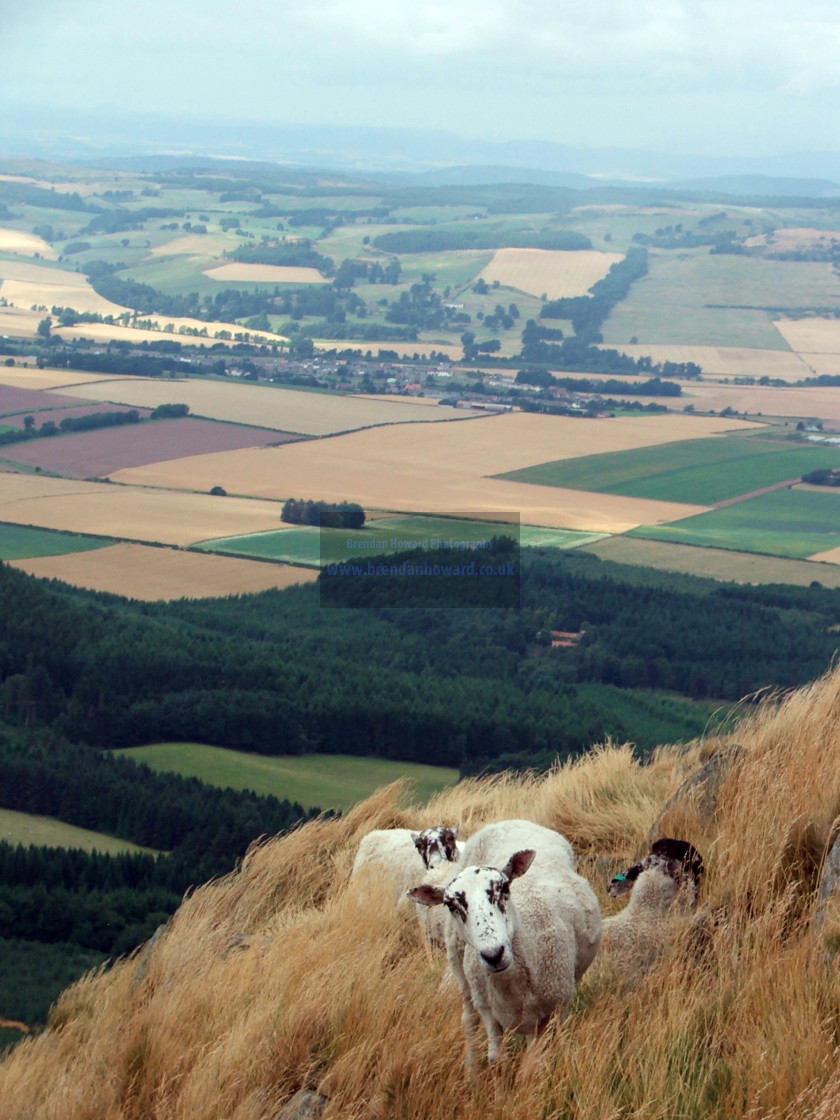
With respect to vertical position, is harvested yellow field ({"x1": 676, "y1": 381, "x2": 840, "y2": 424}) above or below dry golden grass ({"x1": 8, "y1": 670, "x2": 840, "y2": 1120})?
below

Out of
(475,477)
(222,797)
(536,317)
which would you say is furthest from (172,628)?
(536,317)

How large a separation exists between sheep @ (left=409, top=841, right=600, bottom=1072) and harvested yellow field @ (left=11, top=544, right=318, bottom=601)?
6032cm

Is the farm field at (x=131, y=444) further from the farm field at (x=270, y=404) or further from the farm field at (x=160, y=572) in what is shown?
the farm field at (x=160, y=572)

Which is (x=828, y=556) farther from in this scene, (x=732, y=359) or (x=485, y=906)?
(x=732, y=359)

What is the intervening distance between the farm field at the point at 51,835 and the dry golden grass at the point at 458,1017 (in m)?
25.6

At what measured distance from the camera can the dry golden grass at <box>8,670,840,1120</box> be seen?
19.4 ft

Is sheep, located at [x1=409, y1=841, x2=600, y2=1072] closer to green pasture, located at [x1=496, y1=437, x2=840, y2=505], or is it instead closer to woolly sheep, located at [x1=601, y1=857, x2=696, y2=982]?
woolly sheep, located at [x1=601, y1=857, x2=696, y2=982]

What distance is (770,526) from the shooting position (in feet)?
279

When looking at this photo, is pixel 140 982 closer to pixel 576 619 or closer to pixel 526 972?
pixel 526 972

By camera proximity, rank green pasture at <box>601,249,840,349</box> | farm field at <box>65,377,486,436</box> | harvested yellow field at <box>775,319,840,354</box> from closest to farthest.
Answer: farm field at <box>65,377,486,436</box> < harvested yellow field at <box>775,319,840,354</box> < green pasture at <box>601,249,840,349</box>

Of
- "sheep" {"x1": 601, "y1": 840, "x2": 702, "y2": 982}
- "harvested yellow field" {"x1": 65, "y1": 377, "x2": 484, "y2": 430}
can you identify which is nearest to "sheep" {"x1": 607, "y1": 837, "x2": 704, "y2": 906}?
"sheep" {"x1": 601, "y1": 840, "x2": 702, "y2": 982}

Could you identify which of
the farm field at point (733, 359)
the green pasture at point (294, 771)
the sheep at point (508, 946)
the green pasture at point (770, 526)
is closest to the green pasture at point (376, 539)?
the green pasture at point (770, 526)

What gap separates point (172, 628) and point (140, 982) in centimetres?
5186

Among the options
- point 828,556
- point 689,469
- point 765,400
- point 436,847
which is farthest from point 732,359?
point 436,847
